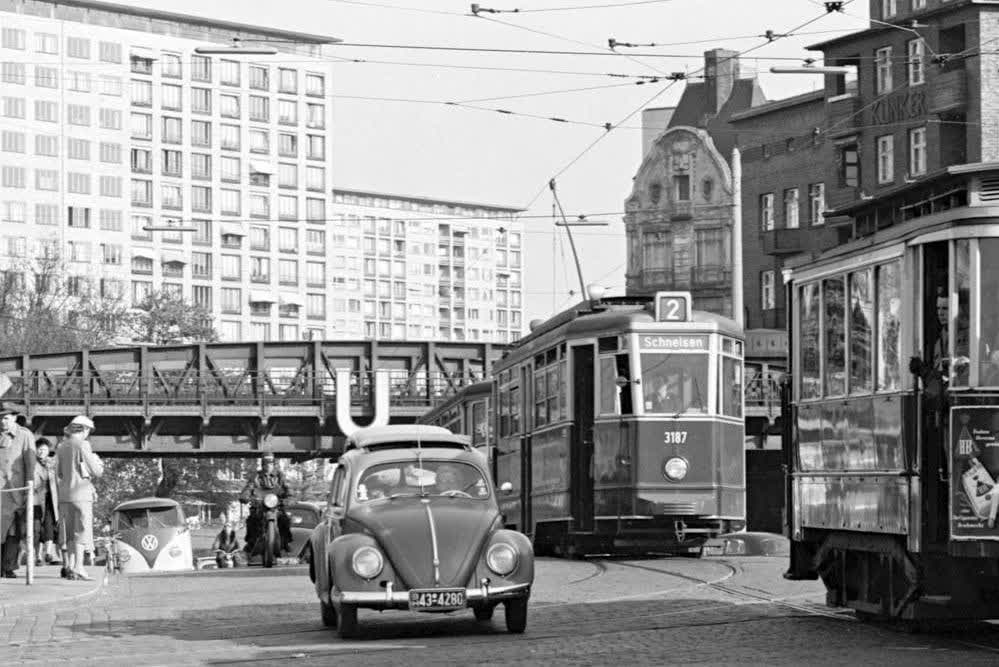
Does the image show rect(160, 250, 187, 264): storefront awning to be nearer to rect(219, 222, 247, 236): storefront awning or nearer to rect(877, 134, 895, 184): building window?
rect(219, 222, 247, 236): storefront awning

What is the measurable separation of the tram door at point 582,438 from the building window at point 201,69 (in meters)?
121

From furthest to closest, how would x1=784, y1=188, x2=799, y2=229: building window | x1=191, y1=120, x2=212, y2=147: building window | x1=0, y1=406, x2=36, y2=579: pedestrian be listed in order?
x1=191, y1=120, x2=212, y2=147: building window, x1=784, y1=188, x2=799, y2=229: building window, x1=0, y1=406, x2=36, y2=579: pedestrian

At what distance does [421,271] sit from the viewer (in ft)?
588

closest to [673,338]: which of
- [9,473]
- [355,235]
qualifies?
[9,473]

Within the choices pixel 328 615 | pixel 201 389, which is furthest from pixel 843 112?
pixel 328 615

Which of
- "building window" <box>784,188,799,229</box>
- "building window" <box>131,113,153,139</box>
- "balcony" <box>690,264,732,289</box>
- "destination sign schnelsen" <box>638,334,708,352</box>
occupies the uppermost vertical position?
"building window" <box>131,113,153,139</box>

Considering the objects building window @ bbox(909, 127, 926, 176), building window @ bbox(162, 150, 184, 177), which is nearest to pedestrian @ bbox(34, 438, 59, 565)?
building window @ bbox(909, 127, 926, 176)

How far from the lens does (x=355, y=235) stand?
170500mm

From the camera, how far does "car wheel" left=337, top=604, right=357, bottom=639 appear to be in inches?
611

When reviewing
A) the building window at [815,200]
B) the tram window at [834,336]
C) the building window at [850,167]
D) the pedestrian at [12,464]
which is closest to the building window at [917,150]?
the building window at [850,167]

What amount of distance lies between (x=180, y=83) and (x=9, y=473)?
12513 cm

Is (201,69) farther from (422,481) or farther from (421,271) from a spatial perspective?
(422,481)

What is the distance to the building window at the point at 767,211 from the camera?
82438mm

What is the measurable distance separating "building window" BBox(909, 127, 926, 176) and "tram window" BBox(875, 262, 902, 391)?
5166cm
